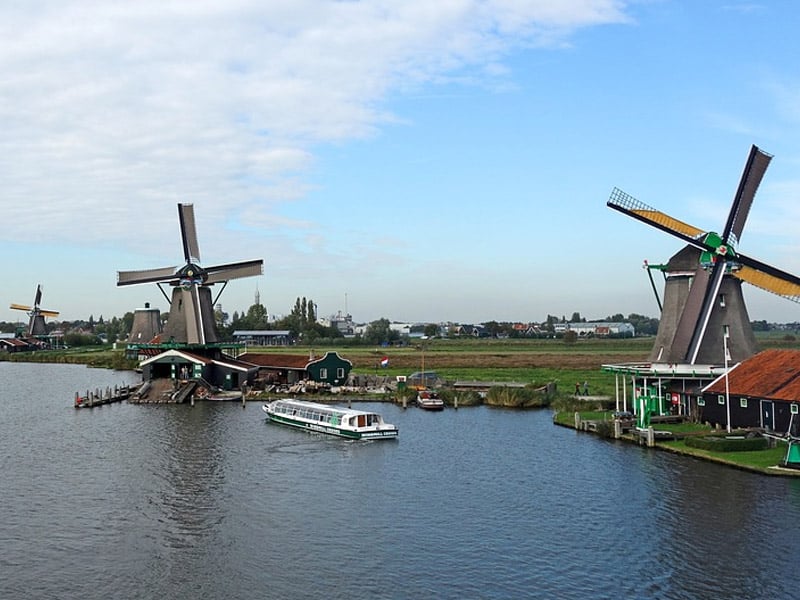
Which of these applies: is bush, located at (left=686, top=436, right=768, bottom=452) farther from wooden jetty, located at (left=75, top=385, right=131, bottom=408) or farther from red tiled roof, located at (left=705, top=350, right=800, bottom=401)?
wooden jetty, located at (left=75, top=385, right=131, bottom=408)

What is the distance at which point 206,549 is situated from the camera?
25688 mm

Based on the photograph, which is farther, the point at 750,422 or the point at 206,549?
the point at 750,422

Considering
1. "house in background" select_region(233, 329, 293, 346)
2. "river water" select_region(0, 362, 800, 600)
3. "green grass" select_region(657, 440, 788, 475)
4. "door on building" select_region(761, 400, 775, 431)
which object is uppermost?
"house in background" select_region(233, 329, 293, 346)

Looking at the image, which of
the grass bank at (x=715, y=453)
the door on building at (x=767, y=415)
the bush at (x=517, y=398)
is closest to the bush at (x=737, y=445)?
the grass bank at (x=715, y=453)

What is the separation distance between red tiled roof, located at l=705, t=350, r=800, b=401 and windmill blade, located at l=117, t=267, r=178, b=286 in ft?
171

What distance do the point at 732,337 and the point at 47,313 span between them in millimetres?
164911

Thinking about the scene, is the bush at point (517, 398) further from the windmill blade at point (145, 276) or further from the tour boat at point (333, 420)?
the windmill blade at point (145, 276)

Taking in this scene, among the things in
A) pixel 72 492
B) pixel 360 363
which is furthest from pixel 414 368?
pixel 72 492

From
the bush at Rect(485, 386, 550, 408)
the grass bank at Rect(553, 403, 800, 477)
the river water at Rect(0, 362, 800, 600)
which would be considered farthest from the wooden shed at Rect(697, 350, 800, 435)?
the bush at Rect(485, 386, 550, 408)

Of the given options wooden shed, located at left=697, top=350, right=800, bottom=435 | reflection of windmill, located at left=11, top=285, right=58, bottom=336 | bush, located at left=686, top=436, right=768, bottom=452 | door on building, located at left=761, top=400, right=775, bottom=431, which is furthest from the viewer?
reflection of windmill, located at left=11, top=285, right=58, bottom=336

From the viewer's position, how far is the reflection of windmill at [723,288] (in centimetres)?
4641

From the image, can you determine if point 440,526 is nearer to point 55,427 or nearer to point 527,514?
point 527,514

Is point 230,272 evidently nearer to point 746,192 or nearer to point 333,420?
point 333,420

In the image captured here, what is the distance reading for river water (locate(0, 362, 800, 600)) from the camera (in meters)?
22.4
